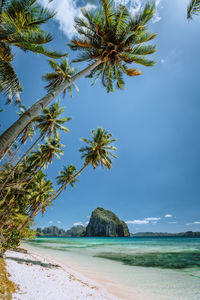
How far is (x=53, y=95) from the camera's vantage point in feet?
15.1

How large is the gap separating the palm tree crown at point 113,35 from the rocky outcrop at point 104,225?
4574 inches

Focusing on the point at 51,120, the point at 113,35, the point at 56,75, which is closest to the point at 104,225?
the point at 51,120

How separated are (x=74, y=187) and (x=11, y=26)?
1819 centimetres

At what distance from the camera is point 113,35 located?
19.8ft

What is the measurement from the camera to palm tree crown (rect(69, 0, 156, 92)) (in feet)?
19.6

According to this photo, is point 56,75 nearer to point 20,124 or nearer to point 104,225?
point 20,124

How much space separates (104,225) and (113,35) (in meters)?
119

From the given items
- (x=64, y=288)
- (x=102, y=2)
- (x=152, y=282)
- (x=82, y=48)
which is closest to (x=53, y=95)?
(x=82, y=48)

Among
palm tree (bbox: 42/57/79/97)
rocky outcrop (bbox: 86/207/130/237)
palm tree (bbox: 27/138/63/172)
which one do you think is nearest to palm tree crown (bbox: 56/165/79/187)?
palm tree (bbox: 27/138/63/172)

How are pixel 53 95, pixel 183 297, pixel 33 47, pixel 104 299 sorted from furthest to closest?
pixel 183 297
pixel 104 299
pixel 53 95
pixel 33 47

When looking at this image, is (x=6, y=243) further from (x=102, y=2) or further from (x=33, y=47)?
(x=102, y=2)

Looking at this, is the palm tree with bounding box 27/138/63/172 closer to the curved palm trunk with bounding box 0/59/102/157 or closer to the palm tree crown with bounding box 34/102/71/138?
the palm tree crown with bounding box 34/102/71/138

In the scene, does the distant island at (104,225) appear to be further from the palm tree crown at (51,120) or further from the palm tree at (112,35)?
the palm tree at (112,35)

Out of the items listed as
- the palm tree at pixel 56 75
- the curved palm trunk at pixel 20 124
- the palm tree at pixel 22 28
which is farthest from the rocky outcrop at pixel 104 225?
the palm tree at pixel 22 28
